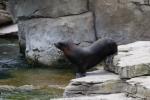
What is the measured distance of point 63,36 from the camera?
1201 centimetres

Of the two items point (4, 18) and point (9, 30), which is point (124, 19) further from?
point (4, 18)

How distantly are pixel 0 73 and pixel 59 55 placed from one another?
1.68m

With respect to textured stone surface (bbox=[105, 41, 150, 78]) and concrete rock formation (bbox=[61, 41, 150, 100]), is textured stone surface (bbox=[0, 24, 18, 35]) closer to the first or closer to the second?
textured stone surface (bbox=[105, 41, 150, 78])

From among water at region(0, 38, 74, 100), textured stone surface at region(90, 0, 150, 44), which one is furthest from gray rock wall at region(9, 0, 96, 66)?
water at region(0, 38, 74, 100)

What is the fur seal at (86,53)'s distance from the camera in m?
8.08

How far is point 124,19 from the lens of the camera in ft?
39.4

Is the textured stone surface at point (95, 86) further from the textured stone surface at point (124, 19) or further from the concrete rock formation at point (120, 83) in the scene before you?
the textured stone surface at point (124, 19)

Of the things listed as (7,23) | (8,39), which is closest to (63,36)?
(8,39)

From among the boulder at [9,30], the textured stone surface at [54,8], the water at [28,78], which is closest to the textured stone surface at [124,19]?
the textured stone surface at [54,8]

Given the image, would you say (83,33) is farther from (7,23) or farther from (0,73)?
(7,23)

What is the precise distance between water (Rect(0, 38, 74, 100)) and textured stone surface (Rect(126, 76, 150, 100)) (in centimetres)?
261

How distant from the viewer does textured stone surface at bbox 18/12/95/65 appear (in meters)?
12.0

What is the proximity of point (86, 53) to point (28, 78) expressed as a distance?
9.13 ft

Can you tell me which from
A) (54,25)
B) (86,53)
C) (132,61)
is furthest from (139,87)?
(54,25)
